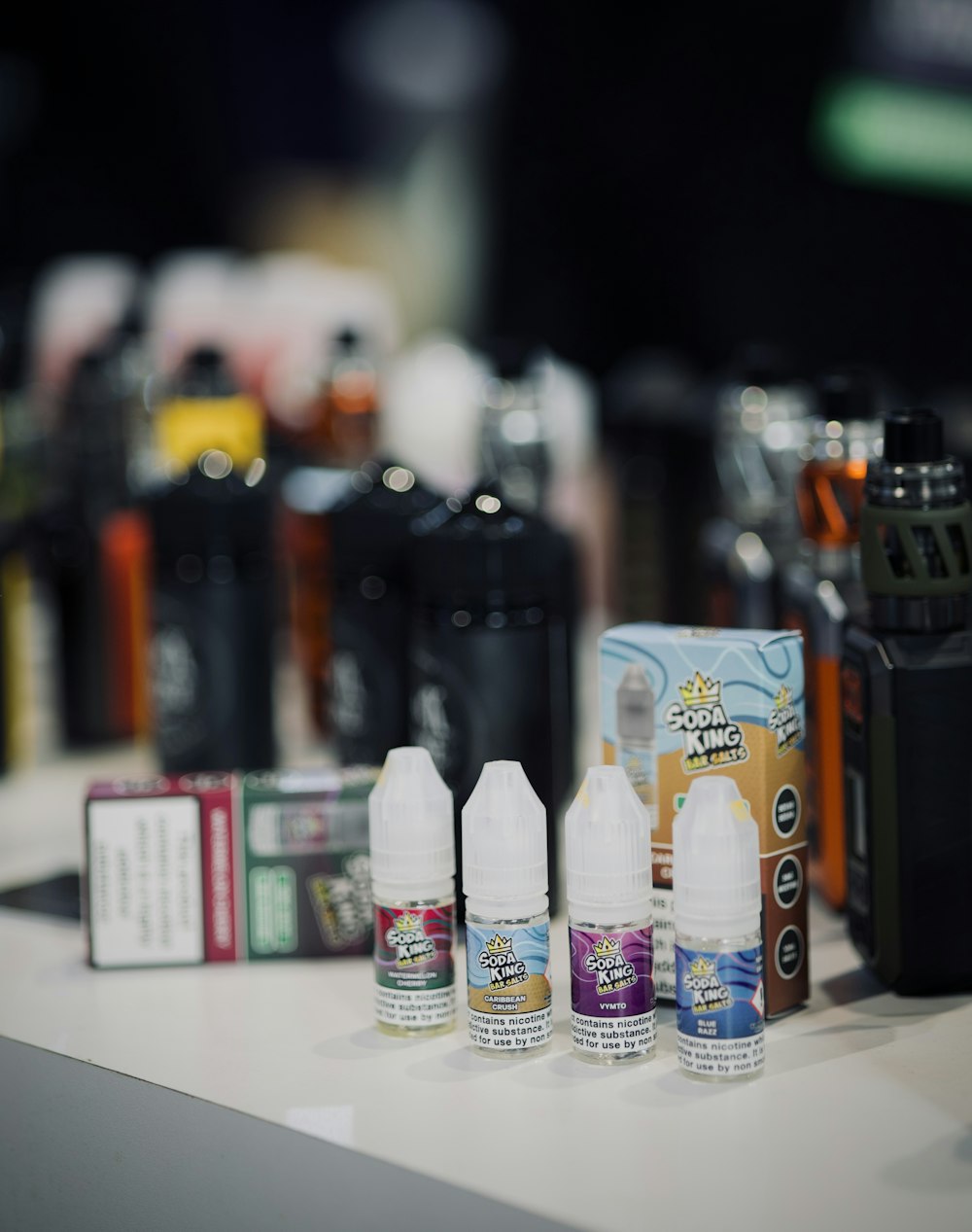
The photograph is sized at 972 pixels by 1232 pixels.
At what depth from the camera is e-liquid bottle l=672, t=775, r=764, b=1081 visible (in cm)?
74

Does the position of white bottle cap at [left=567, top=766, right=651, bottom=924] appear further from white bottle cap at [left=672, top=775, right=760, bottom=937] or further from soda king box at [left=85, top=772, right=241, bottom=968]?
soda king box at [left=85, top=772, right=241, bottom=968]

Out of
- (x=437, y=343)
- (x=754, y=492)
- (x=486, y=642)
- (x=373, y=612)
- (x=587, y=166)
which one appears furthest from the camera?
(x=587, y=166)

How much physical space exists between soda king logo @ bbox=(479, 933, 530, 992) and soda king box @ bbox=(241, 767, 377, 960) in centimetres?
15

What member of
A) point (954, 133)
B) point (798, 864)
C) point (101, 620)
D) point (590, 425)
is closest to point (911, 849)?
point (798, 864)

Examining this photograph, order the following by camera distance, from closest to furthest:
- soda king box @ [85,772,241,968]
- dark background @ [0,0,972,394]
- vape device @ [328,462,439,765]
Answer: soda king box @ [85,772,241,968], vape device @ [328,462,439,765], dark background @ [0,0,972,394]

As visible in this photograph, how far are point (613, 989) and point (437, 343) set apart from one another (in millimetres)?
1299

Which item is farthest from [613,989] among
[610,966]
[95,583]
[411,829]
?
[95,583]

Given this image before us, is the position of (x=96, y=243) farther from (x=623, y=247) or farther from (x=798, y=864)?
(x=798, y=864)

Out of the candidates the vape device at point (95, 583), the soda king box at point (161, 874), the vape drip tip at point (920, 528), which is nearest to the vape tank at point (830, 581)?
the vape drip tip at point (920, 528)

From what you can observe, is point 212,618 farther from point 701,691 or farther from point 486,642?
point 701,691

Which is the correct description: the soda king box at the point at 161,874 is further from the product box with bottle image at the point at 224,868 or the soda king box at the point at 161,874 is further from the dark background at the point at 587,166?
the dark background at the point at 587,166

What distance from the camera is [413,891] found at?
812mm

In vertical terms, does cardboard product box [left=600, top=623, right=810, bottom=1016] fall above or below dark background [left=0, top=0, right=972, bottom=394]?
below

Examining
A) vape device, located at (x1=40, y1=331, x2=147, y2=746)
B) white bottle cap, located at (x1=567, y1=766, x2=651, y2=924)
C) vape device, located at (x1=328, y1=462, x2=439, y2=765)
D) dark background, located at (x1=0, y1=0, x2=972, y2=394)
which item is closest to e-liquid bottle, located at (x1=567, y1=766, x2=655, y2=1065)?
white bottle cap, located at (x1=567, y1=766, x2=651, y2=924)
